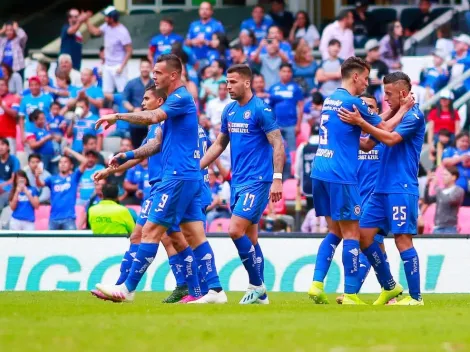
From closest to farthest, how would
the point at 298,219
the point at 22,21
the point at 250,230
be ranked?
the point at 250,230, the point at 298,219, the point at 22,21

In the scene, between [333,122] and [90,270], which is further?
[90,270]

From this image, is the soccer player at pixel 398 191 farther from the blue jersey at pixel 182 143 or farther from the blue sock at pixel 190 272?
the blue sock at pixel 190 272

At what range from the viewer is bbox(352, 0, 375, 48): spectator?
27.4 metres

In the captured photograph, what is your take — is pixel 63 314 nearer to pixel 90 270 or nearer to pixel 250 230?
pixel 250 230

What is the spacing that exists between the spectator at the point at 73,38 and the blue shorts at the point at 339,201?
14513mm

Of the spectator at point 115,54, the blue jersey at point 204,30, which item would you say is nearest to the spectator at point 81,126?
the spectator at point 115,54

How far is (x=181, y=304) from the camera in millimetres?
12953

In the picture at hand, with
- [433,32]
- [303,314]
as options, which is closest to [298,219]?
[433,32]

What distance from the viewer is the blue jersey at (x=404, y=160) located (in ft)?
42.1

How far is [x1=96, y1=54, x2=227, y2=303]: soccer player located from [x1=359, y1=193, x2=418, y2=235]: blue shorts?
1.72 metres

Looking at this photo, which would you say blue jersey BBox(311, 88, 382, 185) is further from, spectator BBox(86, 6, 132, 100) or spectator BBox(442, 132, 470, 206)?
spectator BBox(86, 6, 132, 100)

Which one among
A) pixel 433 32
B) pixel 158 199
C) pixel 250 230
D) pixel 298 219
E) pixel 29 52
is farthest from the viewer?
pixel 29 52

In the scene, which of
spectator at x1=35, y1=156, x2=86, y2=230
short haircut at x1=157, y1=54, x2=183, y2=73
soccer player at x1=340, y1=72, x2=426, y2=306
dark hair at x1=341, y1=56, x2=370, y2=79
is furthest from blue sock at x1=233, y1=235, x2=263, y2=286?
spectator at x1=35, y1=156, x2=86, y2=230

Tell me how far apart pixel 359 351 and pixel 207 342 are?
1148mm
